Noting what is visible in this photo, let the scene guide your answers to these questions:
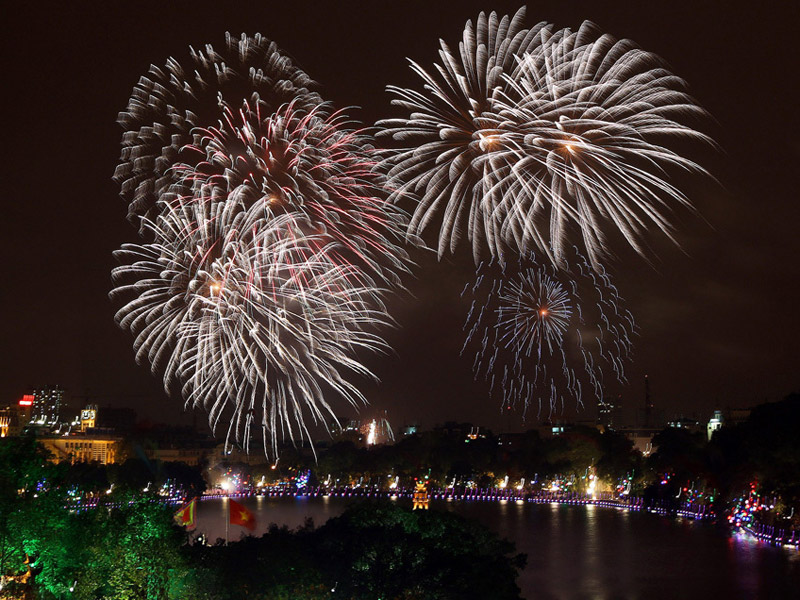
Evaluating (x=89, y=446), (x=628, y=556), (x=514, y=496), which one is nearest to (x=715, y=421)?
(x=514, y=496)

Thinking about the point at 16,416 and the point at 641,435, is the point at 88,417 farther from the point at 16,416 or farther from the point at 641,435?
A: the point at 641,435

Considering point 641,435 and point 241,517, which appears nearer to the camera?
point 241,517

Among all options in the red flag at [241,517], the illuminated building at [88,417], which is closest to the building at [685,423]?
the illuminated building at [88,417]

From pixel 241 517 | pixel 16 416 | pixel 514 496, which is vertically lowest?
pixel 514 496

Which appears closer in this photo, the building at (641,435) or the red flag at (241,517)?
the red flag at (241,517)

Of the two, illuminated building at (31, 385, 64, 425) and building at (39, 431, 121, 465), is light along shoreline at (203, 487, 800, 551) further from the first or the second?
illuminated building at (31, 385, 64, 425)

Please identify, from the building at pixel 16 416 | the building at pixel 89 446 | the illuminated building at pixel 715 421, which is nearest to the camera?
the building at pixel 16 416

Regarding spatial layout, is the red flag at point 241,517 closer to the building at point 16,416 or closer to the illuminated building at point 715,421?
the building at point 16,416
